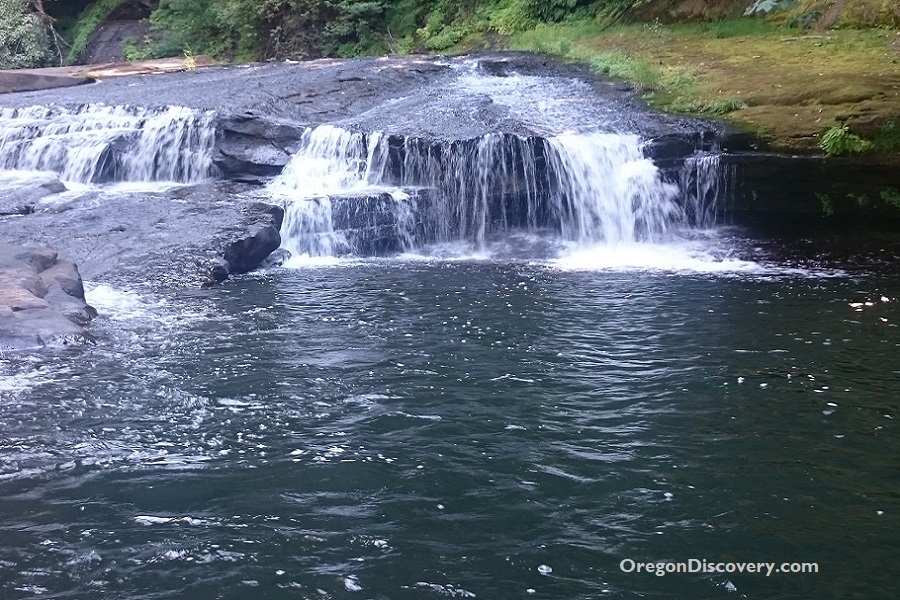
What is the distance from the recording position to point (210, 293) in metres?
11.6

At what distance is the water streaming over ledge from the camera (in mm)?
14070

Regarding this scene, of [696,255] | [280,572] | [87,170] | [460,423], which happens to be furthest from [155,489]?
[87,170]

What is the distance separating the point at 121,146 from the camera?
1681 centimetres

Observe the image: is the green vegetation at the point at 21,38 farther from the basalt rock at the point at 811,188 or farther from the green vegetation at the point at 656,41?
the basalt rock at the point at 811,188

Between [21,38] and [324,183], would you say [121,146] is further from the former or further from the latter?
[21,38]

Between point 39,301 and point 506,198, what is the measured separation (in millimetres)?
7138

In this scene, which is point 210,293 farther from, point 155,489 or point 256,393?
point 155,489

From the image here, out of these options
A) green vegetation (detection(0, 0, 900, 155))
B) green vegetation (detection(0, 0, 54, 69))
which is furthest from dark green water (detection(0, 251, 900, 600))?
green vegetation (detection(0, 0, 54, 69))

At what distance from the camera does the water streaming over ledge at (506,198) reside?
46.2 feet

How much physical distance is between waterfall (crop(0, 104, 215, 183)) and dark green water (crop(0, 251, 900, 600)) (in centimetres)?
627

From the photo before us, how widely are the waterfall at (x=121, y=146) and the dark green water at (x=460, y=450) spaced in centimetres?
627

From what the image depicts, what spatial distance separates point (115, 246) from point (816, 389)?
30.8 feet

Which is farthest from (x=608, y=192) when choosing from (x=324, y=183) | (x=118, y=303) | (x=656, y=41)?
(x=118, y=303)
